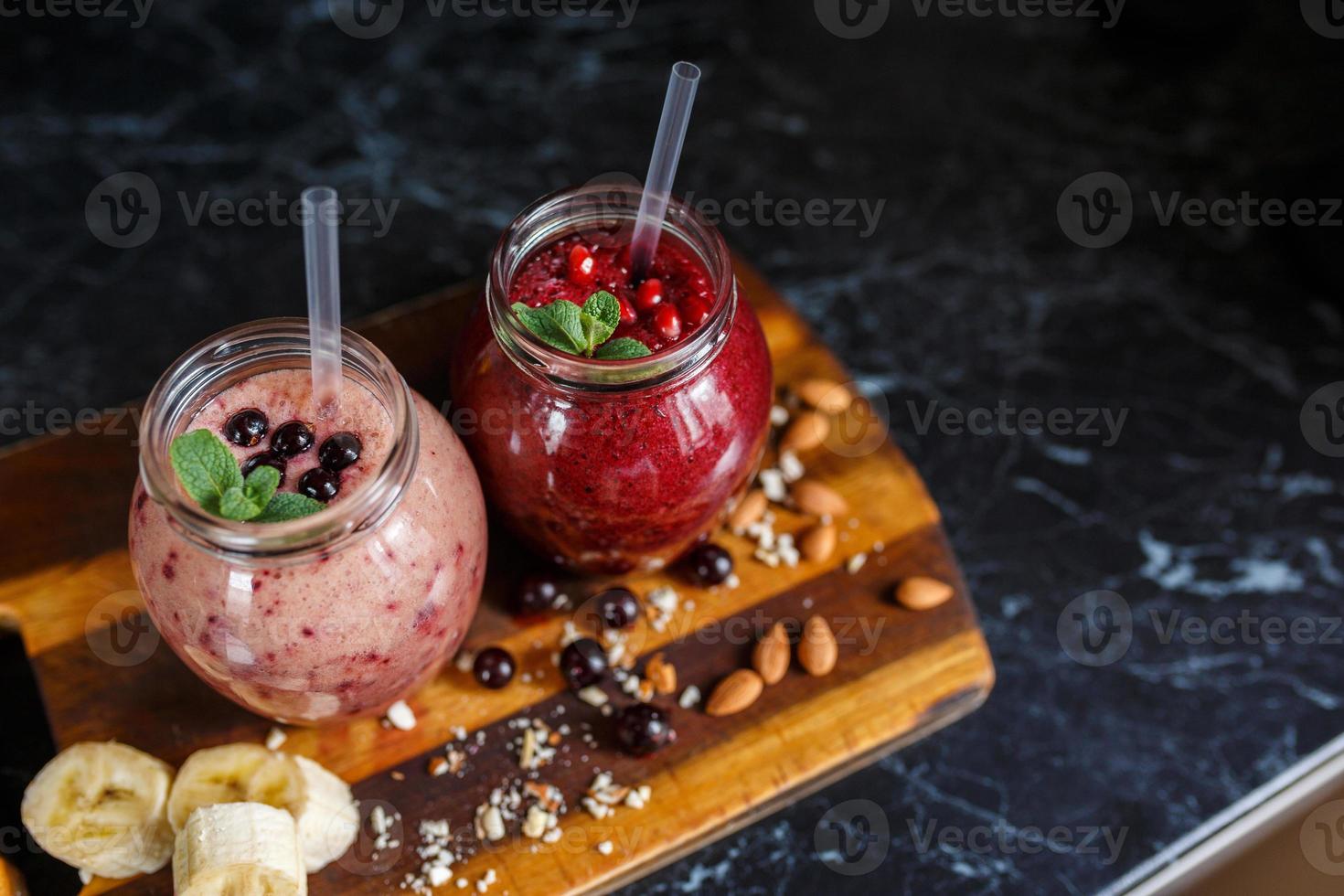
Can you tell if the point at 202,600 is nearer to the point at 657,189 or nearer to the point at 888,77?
the point at 657,189

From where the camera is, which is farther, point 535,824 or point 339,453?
point 535,824

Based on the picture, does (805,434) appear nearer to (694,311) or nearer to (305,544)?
(694,311)

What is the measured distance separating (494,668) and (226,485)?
0.47m

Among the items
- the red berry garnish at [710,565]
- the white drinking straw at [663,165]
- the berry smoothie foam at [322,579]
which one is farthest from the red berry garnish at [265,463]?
the red berry garnish at [710,565]

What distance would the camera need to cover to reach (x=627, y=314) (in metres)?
1.44

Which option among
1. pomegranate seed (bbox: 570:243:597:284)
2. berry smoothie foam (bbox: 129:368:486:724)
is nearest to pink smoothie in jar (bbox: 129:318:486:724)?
berry smoothie foam (bbox: 129:368:486:724)

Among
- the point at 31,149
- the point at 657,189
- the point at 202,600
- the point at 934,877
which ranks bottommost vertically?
the point at 934,877

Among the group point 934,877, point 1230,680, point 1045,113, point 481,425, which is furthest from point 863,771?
point 1045,113

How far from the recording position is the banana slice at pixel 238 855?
4.29 ft

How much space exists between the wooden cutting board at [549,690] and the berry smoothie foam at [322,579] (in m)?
0.16

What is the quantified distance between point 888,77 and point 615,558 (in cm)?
138

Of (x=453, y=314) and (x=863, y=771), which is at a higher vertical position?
(x=453, y=314)

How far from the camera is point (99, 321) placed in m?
2.11

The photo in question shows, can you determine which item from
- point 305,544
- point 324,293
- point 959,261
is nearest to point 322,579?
point 305,544
